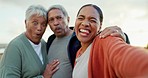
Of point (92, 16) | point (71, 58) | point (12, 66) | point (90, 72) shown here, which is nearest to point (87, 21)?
point (92, 16)

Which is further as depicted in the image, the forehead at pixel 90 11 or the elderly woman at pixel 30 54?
the elderly woman at pixel 30 54

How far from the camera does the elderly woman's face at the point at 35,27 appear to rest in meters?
2.56

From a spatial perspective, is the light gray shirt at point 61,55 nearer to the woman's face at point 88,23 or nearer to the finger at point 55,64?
the finger at point 55,64

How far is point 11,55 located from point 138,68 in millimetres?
1786

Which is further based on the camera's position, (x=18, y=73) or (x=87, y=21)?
(x=18, y=73)

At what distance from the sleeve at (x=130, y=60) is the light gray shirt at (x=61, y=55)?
155 cm

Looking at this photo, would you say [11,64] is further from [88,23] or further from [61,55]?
[88,23]

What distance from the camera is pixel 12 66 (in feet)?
7.70

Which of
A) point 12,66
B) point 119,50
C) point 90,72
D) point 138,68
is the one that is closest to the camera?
point 138,68

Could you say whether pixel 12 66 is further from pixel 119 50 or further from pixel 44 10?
pixel 119 50

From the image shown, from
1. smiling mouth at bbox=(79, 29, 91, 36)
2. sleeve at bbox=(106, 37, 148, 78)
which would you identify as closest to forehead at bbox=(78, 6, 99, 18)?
smiling mouth at bbox=(79, 29, 91, 36)

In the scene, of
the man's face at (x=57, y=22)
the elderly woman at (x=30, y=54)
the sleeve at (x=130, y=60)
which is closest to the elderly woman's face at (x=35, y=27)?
the elderly woman at (x=30, y=54)

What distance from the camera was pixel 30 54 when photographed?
2471mm

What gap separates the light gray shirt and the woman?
666 millimetres
